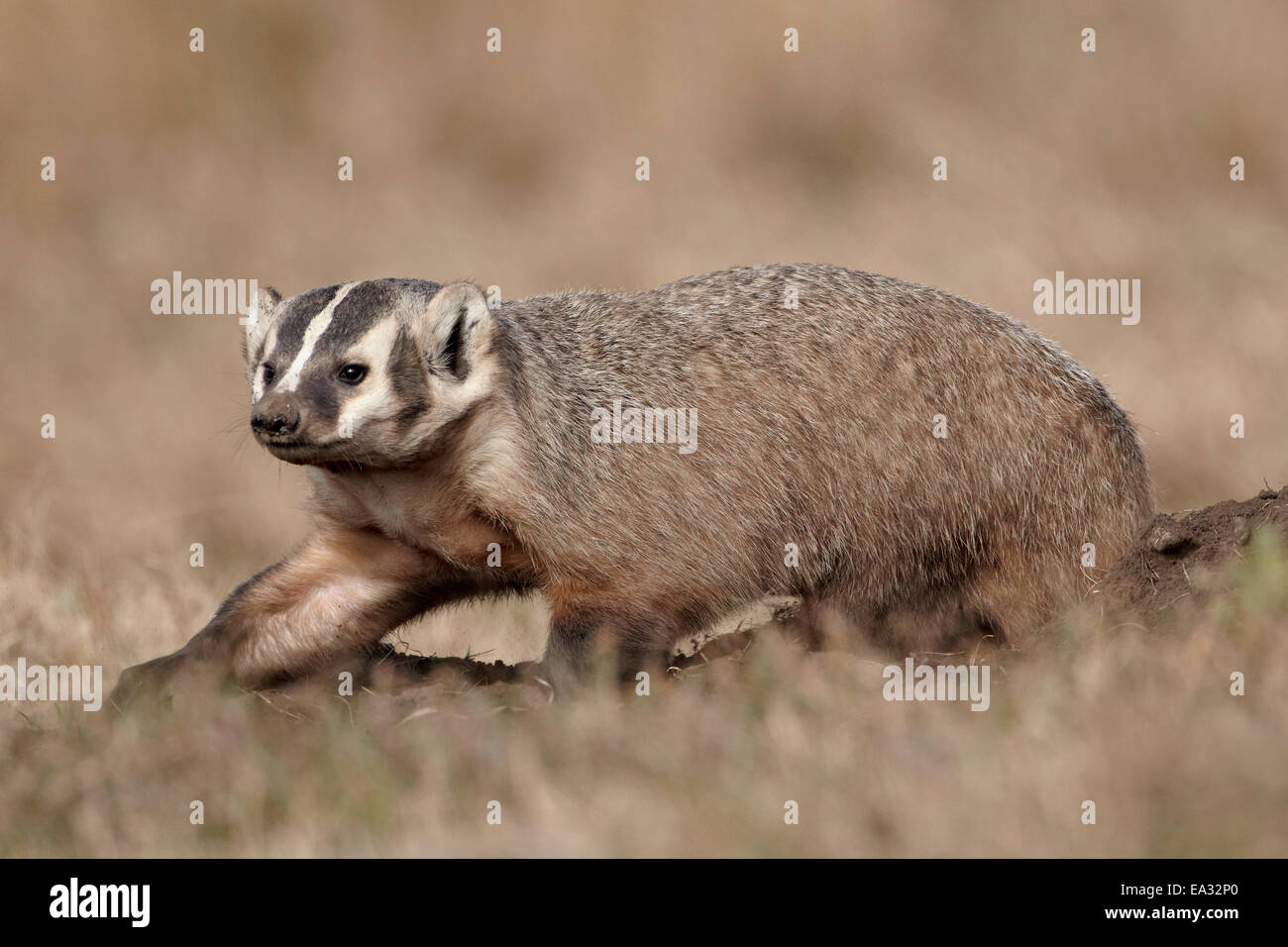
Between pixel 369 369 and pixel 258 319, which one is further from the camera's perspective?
pixel 258 319

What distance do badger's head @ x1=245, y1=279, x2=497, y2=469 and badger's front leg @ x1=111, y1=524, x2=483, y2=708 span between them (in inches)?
19.6

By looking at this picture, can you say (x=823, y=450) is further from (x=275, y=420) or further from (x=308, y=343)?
(x=275, y=420)

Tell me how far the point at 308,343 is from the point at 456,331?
0.44 m

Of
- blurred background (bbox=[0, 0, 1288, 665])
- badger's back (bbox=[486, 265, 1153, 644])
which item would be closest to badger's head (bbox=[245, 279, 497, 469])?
badger's back (bbox=[486, 265, 1153, 644])

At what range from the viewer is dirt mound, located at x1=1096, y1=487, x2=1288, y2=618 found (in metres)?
4.72

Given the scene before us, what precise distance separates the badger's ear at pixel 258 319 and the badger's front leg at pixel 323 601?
595mm

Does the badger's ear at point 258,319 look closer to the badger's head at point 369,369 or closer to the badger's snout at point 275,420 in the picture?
the badger's head at point 369,369

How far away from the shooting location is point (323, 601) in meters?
5.24

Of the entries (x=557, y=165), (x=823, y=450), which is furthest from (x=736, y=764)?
(x=557, y=165)

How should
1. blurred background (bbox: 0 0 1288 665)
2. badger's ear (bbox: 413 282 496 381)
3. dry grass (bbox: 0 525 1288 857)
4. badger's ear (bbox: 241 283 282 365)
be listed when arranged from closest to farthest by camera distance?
dry grass (bbox: 0 525 1288 857)
badger's ear (bbox: 413 282 496 381)
badger's ear (bbox: 241 283 282 365)
blurred background (bbox: 0 0 1288 665)

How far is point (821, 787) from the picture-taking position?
3.36m

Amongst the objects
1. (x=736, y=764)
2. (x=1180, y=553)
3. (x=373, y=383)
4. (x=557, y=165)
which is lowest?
(x=736, y=764)

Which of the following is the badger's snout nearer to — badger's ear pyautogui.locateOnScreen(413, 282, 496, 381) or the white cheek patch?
the white cheek patch

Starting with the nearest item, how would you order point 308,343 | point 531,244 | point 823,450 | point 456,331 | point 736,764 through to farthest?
point 736,764 < point 308,343 < point 456,331 < point 823,450 < point 531,244
